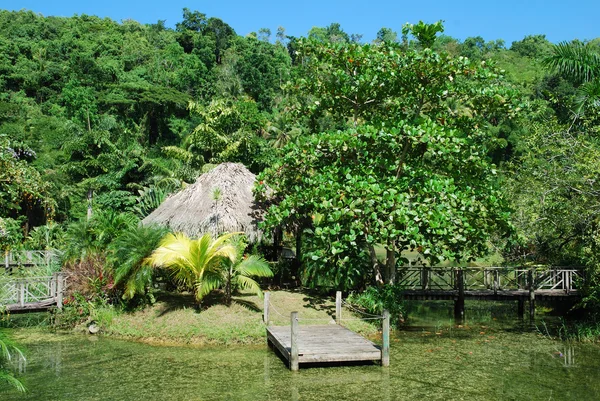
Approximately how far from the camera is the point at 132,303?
13703mm

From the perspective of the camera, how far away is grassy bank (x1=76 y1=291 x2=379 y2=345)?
12445 millimetres

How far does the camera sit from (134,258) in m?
13.0

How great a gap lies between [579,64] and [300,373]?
32.0ft

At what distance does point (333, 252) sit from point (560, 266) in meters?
7.44

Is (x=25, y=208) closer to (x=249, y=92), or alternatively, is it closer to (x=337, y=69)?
(x=337, y=69)

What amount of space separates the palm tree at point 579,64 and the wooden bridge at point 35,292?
12960 mm

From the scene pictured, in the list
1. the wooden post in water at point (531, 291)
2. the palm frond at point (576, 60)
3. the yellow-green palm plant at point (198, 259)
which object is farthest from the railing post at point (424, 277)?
the palm frond at point (576, 60)

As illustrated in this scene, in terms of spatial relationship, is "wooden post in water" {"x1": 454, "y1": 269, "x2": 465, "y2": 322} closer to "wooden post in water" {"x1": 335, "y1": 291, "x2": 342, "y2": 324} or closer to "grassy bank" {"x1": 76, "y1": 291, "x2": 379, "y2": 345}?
"grassy bank" {"x1": 76, "y1": 291, "x2": 379, "y2": 345}

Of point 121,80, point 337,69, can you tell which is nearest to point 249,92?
point 121,80

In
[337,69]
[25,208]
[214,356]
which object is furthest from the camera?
[25,208]

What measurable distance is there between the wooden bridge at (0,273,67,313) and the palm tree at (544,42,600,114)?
42.5 feet

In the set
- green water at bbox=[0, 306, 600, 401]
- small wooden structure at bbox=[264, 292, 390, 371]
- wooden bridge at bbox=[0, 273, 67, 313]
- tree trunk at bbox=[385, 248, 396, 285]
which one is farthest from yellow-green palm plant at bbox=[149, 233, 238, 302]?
tree trunk at bbox=[385, 248, 396, 285]

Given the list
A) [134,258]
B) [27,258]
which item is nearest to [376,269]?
[134,258]

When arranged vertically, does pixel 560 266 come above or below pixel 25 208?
below
